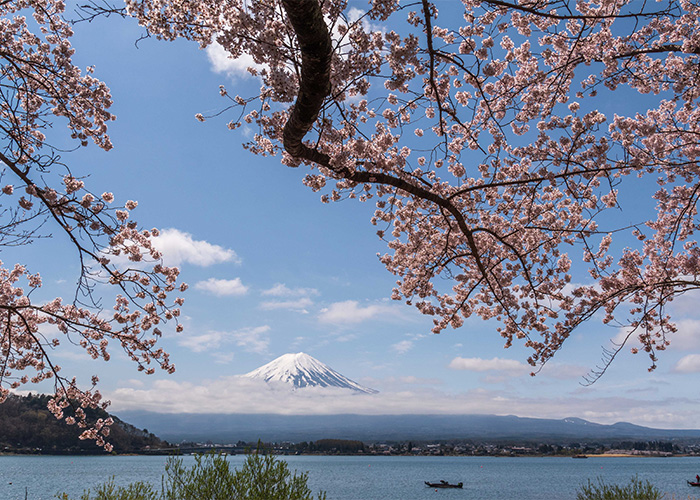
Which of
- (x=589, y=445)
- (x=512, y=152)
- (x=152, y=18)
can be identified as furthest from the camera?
(x=589, y=445)

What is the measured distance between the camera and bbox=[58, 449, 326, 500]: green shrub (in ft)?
23.2

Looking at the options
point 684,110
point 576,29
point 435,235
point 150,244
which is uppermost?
point 576,29

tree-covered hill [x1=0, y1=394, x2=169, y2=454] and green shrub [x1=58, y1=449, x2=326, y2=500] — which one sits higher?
green shrub [x1=58, y1=449, x2=326, y2=500]

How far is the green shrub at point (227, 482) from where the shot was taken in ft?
23.2

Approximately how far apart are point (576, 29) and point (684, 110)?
2699mm

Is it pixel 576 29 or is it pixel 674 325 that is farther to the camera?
pixel 674 325

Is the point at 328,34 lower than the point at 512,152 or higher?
lower

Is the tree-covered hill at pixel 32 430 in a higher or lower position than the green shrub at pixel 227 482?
lower

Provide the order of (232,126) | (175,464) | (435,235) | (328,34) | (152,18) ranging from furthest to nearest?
(435,235) → (175,464) → (232,126) → (152,18) → (328,34)

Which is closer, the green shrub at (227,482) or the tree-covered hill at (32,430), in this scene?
the green shrub at (227,482)

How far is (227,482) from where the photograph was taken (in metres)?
7.14

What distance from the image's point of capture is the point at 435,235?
9453 millimetres

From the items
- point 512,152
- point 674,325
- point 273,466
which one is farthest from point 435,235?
point 674,325

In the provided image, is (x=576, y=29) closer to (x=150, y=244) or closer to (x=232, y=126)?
(x=232, y=126)
